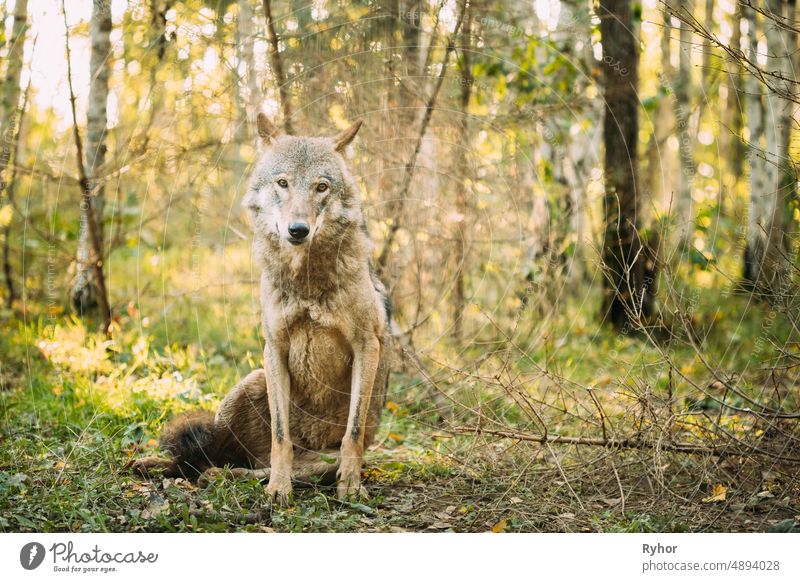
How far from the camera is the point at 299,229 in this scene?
4.86 m

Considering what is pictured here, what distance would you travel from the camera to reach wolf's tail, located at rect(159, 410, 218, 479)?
5.34m

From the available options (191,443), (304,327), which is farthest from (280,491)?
(304,327)

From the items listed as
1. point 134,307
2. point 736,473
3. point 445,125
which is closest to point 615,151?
point 445,125

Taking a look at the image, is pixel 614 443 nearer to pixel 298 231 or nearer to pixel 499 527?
pixel 499 527

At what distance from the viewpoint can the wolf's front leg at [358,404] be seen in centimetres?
522

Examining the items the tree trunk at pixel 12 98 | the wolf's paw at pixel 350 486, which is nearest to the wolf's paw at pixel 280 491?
the wolf's paw at pixel 350 486

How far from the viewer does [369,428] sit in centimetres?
565

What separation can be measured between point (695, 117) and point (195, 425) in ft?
37.2

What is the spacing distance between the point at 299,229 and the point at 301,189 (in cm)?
35

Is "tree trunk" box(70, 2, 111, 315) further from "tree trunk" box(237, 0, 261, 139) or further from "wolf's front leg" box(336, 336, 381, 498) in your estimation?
"wolf's front leg" box(336, 336, 381, 498)

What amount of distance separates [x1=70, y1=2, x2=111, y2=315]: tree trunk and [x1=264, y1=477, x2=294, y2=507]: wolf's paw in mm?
3513

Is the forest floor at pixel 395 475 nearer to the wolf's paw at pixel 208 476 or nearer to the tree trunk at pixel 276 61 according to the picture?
the wolf's paw at pixel 208 476
